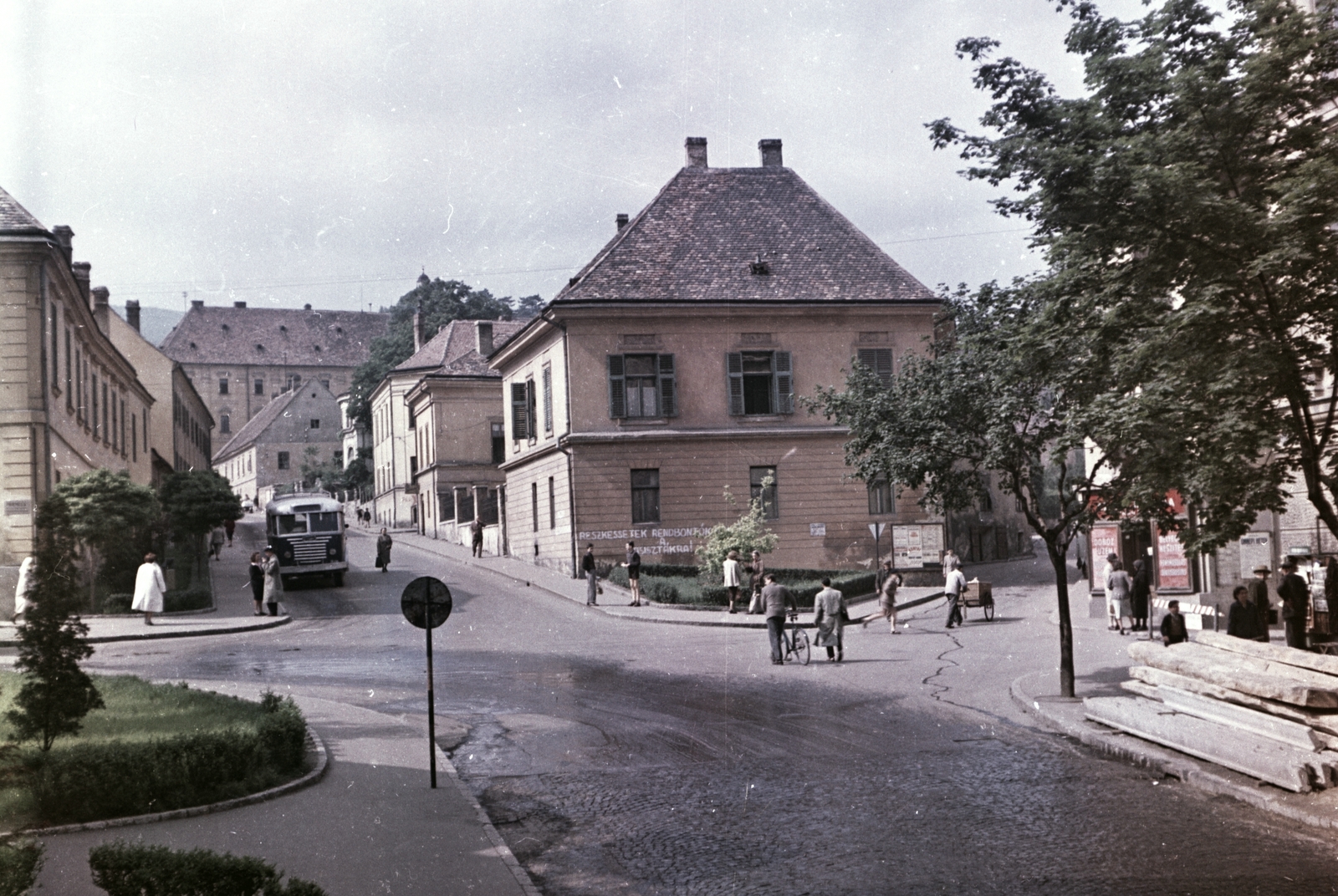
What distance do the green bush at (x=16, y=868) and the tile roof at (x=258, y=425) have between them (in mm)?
111001

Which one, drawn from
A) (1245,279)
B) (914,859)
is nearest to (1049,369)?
(1245,279)

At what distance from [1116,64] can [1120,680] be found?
9.62 metres

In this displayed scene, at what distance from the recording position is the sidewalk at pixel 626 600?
30.0m

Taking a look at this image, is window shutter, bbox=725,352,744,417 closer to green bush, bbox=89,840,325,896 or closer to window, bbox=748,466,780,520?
window, bbox=748,466,780,520

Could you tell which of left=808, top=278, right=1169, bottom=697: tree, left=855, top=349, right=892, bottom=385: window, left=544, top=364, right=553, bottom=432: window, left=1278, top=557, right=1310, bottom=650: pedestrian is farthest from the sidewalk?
left=1278, top=557, right=1310, bottom=650: pedestrian

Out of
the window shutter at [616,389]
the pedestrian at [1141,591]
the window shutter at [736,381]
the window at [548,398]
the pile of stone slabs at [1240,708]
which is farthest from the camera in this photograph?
the window at [548,398]

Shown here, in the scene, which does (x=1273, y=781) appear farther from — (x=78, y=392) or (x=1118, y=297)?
(x=78, y=392)

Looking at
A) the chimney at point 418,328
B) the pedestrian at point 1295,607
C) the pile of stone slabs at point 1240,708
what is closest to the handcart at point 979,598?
the pedestrian at point 1295,607

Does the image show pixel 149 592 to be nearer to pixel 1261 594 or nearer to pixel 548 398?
pixel 548 398

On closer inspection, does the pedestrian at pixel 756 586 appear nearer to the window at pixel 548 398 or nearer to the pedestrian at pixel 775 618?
the pedestrian at pixel 775 618

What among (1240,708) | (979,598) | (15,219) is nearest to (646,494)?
(979,598)

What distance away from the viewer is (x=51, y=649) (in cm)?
1113

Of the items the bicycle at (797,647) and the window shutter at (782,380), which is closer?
the bicycle at (797,647)

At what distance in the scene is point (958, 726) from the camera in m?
15.5
